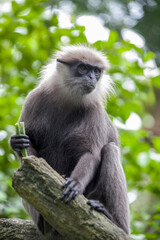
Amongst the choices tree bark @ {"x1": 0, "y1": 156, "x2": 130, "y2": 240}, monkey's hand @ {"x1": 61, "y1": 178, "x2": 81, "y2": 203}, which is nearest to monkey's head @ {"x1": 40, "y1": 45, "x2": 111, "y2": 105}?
monkey's hand @ {"x1": 61, "y1": 178, "x2": 81, "y2": 203}

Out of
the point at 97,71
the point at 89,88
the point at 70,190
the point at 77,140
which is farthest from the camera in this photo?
the point at 97,71

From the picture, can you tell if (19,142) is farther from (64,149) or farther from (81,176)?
(81,176)

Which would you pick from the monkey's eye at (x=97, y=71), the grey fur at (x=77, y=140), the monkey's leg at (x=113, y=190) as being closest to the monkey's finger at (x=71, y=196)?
the grey fur at (x=77, y=140)

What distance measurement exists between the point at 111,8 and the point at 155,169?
24.5 ft

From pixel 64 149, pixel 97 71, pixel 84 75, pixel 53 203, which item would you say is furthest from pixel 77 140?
pixel 53 203

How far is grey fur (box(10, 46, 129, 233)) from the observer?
589 centimetres

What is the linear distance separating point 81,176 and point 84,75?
6.44 feet

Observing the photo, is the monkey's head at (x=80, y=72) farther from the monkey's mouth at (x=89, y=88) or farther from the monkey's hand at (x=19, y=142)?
the monkey's hand at (x=19, y=142)

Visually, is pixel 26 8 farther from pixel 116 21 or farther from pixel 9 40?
pixel 116 21

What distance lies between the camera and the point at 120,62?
8.19 metres

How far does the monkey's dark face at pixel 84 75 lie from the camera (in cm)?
661

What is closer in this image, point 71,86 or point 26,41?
point 71,86

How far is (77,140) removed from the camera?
20.2ft

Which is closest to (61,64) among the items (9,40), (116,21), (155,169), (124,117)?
(124,117)
